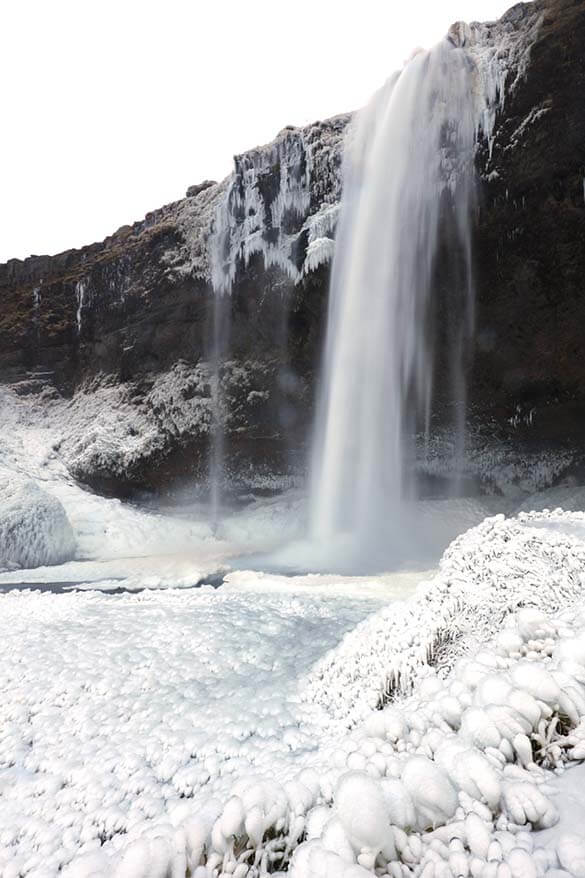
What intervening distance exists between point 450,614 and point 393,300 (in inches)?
404

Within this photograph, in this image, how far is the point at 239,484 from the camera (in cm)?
1566

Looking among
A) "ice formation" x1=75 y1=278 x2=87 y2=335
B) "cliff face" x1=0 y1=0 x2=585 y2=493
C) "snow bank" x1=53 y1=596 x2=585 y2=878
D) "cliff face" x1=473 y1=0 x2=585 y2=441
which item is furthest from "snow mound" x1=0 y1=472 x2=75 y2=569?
"cliff face" x1=473 y1=0 x2=585 y2=441

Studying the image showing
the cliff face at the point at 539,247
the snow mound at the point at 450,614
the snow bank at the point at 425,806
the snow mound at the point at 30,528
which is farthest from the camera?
the snow mound at the point at 30,528

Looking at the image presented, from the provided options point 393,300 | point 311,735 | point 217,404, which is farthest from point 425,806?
point 217,404

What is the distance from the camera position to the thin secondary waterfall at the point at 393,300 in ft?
35.1

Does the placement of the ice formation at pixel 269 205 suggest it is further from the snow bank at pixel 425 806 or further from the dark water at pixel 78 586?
the snow bank at pixel 425 806

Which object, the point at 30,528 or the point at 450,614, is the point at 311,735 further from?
the point at 30,528

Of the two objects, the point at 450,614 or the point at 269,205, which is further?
the point at 269,205

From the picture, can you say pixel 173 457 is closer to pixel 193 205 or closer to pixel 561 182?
pixel 193 205

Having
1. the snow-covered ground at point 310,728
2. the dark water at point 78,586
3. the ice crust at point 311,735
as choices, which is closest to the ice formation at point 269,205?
the dark water at point 78,586

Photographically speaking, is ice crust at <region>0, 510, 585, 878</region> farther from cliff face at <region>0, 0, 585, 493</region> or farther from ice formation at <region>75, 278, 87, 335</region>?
ice formation at <region>75, 278, 87, 335</region>

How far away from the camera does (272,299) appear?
13828 millimetres

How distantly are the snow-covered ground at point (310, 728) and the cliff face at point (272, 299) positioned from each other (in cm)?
850

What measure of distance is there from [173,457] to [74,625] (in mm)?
11451
